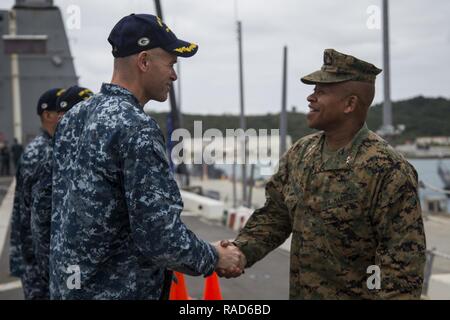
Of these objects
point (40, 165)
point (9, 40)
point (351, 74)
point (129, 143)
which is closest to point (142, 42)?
point (129, 143)

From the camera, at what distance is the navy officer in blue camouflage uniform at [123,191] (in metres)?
2.33

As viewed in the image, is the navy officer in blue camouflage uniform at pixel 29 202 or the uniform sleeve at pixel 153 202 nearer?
the uniform sleeve at pixel 153 202

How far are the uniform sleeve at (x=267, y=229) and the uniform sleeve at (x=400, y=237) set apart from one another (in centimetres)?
66

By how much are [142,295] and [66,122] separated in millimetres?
810

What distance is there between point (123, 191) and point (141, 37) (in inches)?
25.7

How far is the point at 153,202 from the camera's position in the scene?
2.32 meters

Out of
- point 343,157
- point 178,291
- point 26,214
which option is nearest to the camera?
point 343,157

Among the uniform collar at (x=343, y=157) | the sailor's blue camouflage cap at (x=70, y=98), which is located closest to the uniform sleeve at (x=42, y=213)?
the sailor's blue camouflage cap at (x=70, y=98)

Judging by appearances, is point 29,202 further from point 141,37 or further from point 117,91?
point 141,37

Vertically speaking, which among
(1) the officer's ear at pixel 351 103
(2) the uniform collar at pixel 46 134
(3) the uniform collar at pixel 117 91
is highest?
(3) the uniform collar at pixel 117 91

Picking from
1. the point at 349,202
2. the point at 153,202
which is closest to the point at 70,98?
the point at 153,202

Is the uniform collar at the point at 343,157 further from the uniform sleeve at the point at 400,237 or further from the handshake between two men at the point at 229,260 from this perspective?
the handshake between two men at the point at 229,260

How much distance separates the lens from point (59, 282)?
98.7 inches
